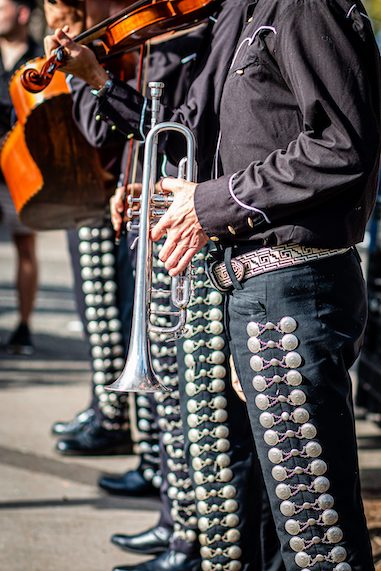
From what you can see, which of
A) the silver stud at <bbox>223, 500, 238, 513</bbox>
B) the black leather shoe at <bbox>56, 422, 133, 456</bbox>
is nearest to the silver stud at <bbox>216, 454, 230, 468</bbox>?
the silver stud at <bbox>223, 500, 238, 513</bbox>

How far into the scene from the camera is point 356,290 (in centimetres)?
221

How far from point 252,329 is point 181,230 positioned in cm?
28

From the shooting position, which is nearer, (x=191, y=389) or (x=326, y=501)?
(x=326, y=501)

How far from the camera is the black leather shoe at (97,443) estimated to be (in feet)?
14.2

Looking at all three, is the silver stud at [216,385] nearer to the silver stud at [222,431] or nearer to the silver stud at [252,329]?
the silver stud at [222,431]

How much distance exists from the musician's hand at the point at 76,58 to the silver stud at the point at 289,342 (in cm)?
99

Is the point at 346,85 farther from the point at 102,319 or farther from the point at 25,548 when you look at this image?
the point at 102,319

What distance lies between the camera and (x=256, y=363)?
219 centimetres

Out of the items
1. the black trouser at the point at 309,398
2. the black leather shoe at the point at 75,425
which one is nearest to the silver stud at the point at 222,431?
the black trouser at the point at 309,398

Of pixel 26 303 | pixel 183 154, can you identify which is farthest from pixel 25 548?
pixel 26 303

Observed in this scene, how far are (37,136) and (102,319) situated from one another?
0.89 m

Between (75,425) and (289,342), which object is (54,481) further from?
(289,342)

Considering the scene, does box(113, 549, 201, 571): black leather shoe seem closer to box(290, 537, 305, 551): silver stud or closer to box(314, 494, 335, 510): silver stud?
box(290, 537, 305, 551): silver stud

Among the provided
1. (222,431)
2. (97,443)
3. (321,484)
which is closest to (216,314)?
(222,431)
